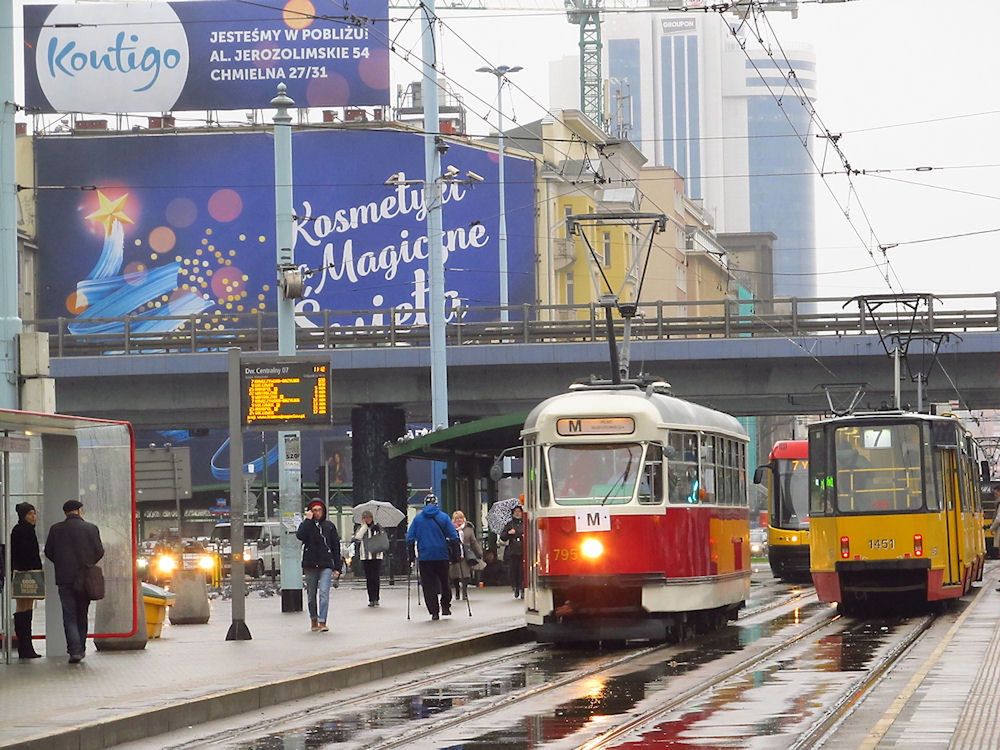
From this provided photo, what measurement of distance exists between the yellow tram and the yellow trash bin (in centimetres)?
918

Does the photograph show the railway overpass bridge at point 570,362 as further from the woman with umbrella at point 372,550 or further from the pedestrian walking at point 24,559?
the pedestrian walking at point 24,559

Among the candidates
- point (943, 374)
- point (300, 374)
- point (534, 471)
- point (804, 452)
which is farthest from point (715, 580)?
point (943, 374)

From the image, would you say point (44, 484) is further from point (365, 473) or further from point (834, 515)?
point (365, 473)

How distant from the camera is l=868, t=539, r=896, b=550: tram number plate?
27.4m

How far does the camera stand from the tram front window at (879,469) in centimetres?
2770

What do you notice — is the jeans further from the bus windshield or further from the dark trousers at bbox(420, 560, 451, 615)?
the bus windshield

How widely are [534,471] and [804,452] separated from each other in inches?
744

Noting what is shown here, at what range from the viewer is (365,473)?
50875mm

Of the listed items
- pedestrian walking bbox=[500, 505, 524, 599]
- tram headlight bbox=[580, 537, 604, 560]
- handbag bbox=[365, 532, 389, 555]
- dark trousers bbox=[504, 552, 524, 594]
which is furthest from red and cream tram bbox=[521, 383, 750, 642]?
dark trousers bbox=[504, 552, 524, 594]

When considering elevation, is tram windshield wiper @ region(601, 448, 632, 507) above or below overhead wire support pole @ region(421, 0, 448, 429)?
below

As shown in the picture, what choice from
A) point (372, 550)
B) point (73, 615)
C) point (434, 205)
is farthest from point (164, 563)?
point (73, 615)

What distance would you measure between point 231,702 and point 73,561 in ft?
13.8

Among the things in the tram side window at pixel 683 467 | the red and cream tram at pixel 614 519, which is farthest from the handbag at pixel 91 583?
the tram side window at pixel 683 467

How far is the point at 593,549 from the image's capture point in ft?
74.5
